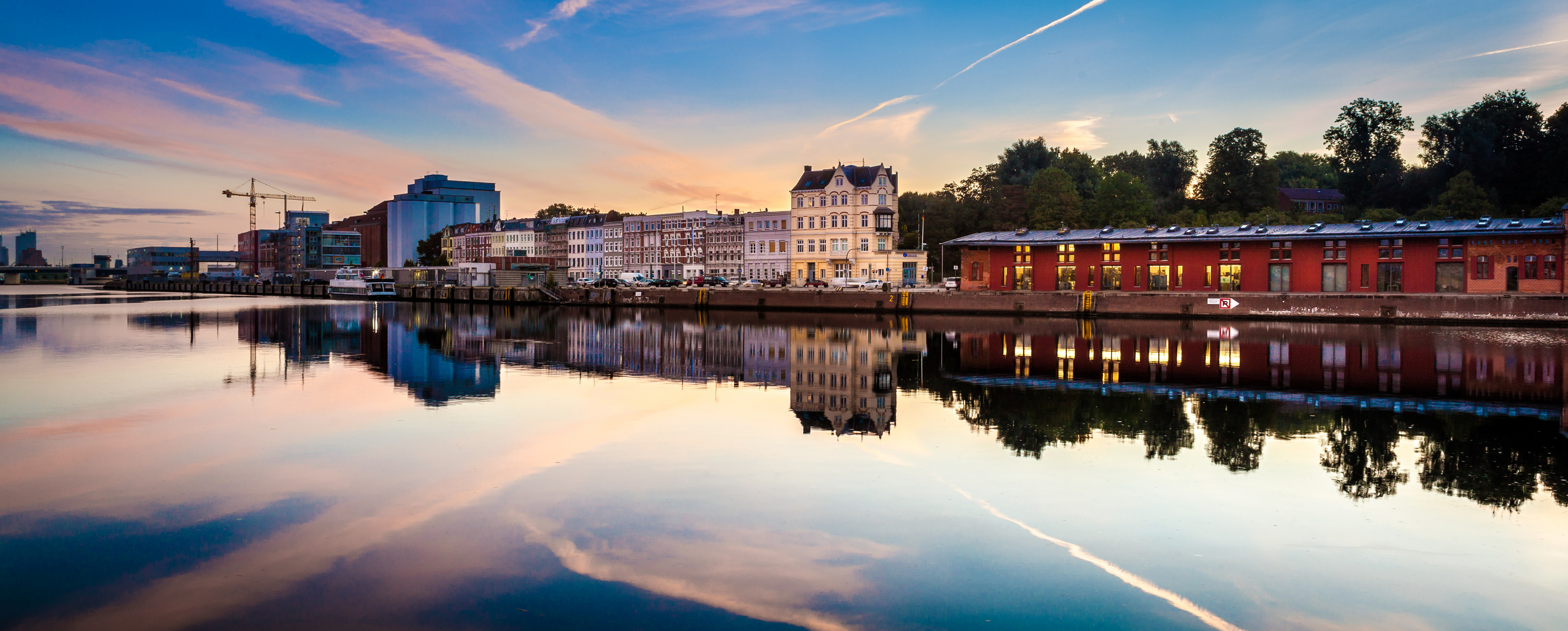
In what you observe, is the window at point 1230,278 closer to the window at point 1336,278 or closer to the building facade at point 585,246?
the window at point 1336,278

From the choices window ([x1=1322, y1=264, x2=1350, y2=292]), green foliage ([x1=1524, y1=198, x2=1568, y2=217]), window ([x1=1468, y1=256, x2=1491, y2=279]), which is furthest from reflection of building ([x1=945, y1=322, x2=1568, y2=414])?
green foliage ([x1=1524, y1=198, x2=1568, y2=217])

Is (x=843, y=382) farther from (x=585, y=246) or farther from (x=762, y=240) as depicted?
(x=585, y=246)

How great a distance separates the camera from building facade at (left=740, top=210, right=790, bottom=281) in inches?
3757

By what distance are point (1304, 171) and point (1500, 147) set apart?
5930cm

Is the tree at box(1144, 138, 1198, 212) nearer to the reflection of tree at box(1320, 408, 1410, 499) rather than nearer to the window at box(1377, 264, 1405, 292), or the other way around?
the window at box(1377, 264, 1405, 292)

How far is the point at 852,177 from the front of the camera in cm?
9012

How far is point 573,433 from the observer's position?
52.7ft

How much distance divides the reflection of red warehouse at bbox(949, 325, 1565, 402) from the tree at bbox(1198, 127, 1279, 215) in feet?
182

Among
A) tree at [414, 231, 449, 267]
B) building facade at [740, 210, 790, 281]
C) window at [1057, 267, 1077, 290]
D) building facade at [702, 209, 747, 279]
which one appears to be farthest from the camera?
tree at [414, 231, 449, 267]

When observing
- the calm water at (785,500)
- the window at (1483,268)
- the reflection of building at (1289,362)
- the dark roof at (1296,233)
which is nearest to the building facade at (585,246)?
the dark roof at (1296,233)

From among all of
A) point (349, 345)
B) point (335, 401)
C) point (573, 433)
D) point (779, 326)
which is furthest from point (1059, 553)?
point (779, 326)

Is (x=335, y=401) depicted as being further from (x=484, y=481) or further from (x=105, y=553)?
(x=105, y=553)

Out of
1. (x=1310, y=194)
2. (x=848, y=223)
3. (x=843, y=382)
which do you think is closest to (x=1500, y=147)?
(x=1310, y=194)

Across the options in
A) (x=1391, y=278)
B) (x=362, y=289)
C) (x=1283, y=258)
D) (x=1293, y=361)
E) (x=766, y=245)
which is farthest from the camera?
(x=362, y=289)
